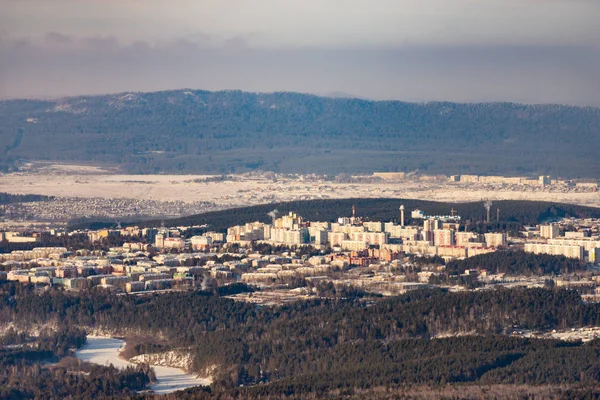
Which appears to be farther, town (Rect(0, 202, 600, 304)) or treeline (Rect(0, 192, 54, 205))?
treeline (Rect(0, 192, 54, 205))

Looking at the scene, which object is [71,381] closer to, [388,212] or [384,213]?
[384,213]

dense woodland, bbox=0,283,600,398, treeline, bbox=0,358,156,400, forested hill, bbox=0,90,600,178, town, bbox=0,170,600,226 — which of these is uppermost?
forested hill, bbox=0,90,600,178

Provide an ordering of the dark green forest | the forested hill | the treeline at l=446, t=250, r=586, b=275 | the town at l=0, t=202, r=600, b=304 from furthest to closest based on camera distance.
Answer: the forested hill
the dark green forest
the treeline at l=446, t=250, r=586, b=275
the town at l=0, t=202, r=600, b=304

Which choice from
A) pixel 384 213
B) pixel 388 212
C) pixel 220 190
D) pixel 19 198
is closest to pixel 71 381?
pixel 384 213

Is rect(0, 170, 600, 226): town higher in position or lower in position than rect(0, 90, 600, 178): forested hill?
lower

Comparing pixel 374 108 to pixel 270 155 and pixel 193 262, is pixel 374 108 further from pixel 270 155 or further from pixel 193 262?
pixel 193 262

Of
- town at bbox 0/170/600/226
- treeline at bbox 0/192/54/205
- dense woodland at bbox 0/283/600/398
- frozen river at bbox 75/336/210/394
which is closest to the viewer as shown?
dense woodland at bbox 0/283/600/398

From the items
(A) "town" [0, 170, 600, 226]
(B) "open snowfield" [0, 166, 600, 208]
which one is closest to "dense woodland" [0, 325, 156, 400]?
(A) "town" [0, 170, 600, 226]

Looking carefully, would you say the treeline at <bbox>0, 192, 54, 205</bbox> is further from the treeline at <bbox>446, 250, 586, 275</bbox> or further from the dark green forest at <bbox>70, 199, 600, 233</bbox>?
the treeline at <bbox>446, 250, 586, 275</bbox>
